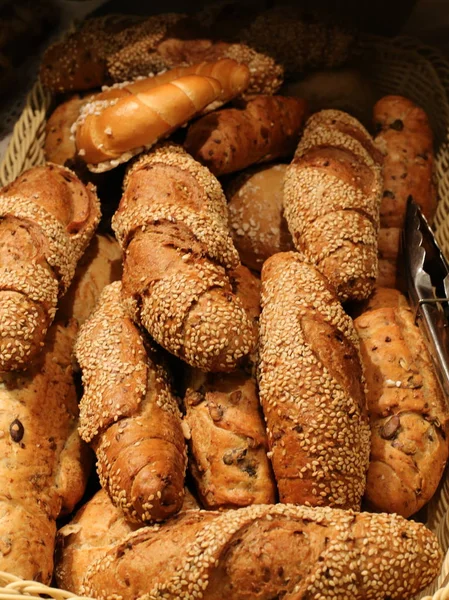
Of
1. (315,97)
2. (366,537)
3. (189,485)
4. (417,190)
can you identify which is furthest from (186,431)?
(315,97)

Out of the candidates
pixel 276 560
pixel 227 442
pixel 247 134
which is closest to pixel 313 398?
pixel 227 442

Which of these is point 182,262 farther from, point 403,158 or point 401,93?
point 401,93

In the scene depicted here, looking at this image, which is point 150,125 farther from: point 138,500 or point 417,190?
point 138,500

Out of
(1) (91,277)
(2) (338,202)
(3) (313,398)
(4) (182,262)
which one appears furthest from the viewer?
(1) (91,277)

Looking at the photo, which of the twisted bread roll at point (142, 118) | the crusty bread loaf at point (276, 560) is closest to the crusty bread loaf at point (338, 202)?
the twisted bread roll at point (142, 118)

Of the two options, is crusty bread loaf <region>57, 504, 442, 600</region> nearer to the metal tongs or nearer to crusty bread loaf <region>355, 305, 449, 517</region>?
crusty bread loaf <region>355, 305, 449, 517</region>

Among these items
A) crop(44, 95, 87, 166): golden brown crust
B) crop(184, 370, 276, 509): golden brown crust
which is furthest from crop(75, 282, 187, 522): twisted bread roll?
crop(44, 95, 87, 166): golden brown crust
